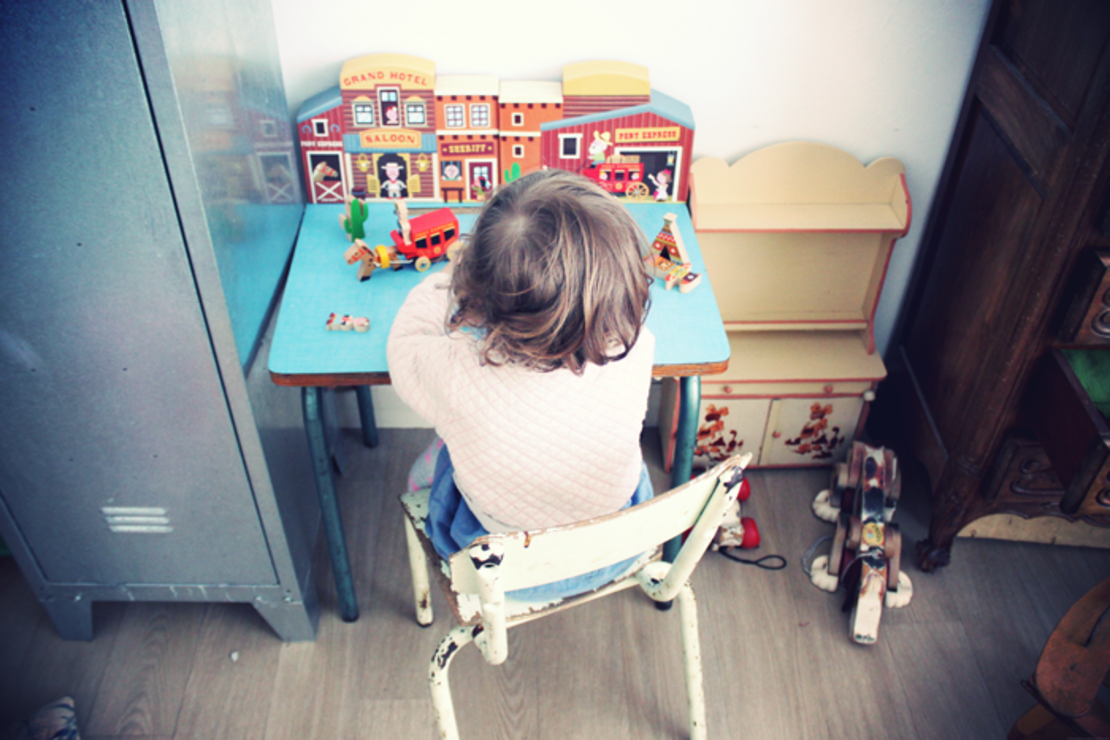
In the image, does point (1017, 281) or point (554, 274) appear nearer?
point (554, 274)

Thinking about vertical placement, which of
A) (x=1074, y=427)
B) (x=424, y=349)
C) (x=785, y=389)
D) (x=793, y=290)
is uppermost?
(x=424, y=349)

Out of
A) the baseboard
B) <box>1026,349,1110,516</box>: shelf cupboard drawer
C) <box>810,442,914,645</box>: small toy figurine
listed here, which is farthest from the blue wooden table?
the baseboard

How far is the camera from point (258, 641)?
5.19 ft

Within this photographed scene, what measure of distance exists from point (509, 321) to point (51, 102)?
61 cm

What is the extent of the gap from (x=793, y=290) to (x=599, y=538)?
1.16 m

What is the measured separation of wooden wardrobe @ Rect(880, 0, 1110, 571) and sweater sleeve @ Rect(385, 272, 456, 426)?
3.21 feet

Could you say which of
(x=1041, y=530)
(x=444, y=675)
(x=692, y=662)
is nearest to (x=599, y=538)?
(x=444, y=675)

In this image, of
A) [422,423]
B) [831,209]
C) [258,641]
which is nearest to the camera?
[258,641]

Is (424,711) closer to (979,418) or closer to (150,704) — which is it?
(150,704)

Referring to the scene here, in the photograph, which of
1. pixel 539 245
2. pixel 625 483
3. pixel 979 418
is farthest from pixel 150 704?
pixel 979 418

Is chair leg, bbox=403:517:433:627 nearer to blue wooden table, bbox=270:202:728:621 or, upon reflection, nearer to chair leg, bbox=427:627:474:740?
blue wooden table, bbox=270:202:728:621

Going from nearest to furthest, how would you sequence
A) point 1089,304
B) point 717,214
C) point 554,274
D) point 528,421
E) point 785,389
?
point 554,274 < point 528,421 < point 1089,304 < point 717,214 < point 785,389

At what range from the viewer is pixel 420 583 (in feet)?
5.00

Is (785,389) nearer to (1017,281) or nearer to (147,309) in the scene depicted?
(1017,281)
